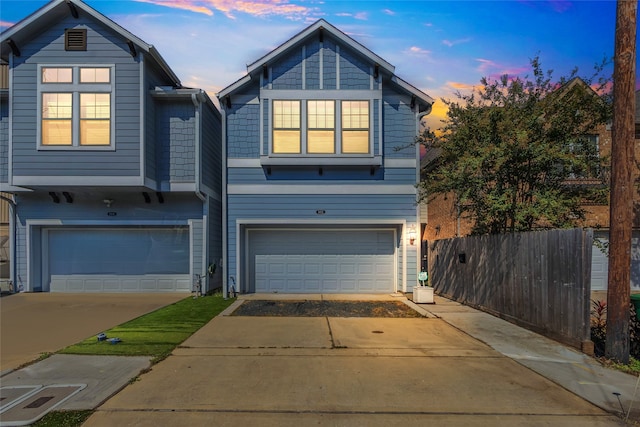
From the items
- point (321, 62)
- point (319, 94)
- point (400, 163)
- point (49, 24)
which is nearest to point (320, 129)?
point (319, 94)

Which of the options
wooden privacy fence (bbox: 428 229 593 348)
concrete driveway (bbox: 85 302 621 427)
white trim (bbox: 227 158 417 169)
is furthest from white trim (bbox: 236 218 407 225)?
concrete driveway (bbox: 85 302 621 427)

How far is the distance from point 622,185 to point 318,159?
815 cm

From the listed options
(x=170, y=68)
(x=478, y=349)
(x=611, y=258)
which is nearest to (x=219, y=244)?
(x=170, y=68)

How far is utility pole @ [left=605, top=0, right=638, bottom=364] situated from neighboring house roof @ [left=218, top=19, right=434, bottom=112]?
699 cm

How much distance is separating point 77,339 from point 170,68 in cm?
973

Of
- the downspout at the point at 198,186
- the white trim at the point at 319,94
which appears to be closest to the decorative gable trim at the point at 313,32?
the white trim at the point at 319,94

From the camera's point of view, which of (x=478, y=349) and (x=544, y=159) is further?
(x=544, y=159)

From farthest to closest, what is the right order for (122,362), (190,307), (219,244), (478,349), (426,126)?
(219,244), (426,126), (190,307), (478,349), (122,362)

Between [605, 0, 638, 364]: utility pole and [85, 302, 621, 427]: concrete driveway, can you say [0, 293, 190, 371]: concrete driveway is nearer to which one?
[85, 302, 621, 427]: concrete driveway

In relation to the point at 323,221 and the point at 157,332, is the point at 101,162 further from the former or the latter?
the point at 323,221

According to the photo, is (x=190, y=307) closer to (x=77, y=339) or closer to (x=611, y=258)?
(x=77, y=339)

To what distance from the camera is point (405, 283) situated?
13281 mm

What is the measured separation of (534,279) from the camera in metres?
8.09

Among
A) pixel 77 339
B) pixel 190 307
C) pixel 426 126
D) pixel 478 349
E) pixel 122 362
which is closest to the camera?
pixel 122 362
